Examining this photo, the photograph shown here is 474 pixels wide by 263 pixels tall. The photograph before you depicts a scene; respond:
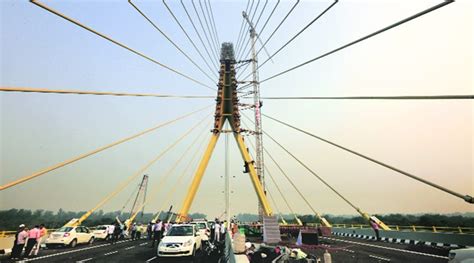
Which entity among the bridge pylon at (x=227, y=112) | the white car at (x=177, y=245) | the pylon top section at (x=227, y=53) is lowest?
the white car at (x=177, y=245)

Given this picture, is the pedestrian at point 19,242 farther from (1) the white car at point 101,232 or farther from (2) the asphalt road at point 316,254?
(1) the white car at point 101,232

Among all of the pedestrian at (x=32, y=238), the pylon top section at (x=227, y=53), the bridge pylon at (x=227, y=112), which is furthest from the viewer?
the pylon top section at (x=227, y=53)

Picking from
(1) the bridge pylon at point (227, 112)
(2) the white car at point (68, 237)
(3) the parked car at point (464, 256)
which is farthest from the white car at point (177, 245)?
(1) the bridge pylon at point (227, 112)

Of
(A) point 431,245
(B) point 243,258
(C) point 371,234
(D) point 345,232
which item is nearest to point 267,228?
(A) point 431,245

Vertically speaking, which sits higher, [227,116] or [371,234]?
[227,116]

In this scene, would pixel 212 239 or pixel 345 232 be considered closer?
pixel 212 239

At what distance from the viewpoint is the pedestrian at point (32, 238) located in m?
15.2

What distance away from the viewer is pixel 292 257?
10500 millimetres

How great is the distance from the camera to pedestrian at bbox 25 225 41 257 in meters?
15.2

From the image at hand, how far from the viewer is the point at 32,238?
50.8 feet

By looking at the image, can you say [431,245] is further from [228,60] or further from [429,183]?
[228,60]

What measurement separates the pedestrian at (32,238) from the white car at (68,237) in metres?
4.60

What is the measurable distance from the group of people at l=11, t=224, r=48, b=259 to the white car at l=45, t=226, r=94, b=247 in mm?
3503

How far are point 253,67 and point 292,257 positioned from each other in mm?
58169
